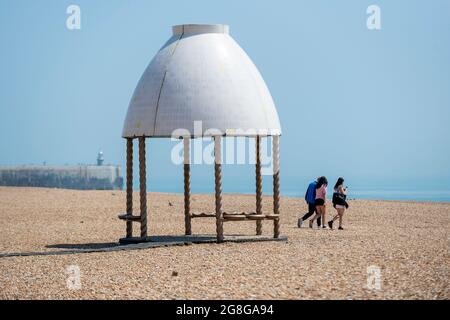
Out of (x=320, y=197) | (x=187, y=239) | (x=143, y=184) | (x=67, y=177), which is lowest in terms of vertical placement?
(x=67, y=177)

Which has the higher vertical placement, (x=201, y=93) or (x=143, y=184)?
(x=201, y=93)

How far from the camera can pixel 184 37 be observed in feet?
77.6

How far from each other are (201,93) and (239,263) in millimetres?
5374

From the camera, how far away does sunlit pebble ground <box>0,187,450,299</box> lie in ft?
50.3

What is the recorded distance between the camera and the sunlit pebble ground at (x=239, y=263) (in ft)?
50.3

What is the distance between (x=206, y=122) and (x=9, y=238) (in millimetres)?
7223

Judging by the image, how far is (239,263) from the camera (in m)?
18.7

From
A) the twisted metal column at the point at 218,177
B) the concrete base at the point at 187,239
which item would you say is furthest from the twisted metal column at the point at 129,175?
the twisted metal column at the point at 218,177

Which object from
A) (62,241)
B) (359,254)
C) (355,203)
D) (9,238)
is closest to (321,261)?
(359,254)

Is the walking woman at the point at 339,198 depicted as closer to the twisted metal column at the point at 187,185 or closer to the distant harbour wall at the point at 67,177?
the twisted metal column at the point at 187,185

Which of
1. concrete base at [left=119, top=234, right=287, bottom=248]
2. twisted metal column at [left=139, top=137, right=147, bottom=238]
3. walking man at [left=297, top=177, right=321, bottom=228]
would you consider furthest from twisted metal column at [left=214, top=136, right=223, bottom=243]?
walking man at [left=297, top=177, right=321, bottom=228]

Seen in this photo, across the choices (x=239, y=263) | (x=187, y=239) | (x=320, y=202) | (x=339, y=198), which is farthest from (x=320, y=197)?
(x=239, y=263)

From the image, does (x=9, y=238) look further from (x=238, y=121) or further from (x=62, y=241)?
(x=238, y=121)

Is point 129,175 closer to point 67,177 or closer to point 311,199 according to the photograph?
point 311,199
